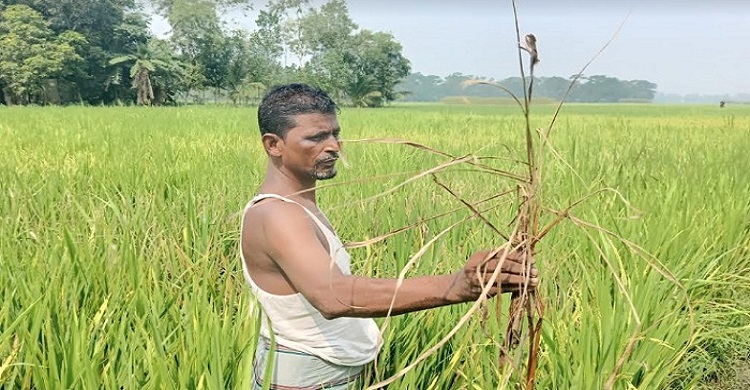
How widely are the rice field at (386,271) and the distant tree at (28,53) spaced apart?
26.7 metres

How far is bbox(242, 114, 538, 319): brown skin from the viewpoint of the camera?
0.91 metres

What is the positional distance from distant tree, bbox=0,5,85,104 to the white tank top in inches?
1195

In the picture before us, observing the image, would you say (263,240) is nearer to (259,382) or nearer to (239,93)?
(259,382)

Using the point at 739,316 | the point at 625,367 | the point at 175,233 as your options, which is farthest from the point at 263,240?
the point at 739,316

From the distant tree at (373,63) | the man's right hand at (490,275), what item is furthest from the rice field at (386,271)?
the distant tree at (373,63)

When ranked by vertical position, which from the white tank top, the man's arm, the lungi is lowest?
the lungi

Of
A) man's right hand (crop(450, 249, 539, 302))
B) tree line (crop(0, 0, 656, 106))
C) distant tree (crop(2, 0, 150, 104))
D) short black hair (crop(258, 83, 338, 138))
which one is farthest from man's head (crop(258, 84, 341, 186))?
distant tree (crop(2, 0, 150, 104))

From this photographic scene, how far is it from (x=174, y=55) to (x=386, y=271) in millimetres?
35145

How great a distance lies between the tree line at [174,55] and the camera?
95.2 feet

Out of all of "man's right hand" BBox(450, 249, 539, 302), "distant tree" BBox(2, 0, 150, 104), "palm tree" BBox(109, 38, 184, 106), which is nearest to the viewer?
"man's right hand" BBox(450, 249, 539, 302)

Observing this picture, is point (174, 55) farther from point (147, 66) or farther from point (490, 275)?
point (490, 275)

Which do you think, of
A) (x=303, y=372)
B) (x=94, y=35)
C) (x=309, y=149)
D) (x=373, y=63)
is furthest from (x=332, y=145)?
(x=373, y=63)

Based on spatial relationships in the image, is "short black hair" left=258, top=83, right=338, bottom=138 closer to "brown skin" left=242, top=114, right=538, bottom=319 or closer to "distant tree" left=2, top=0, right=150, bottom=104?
"brown skin" left=242, top=114, right=538, bottom=319

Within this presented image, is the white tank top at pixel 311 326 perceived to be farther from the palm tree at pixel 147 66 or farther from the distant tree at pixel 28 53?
the distant tree at pixel 28 53
